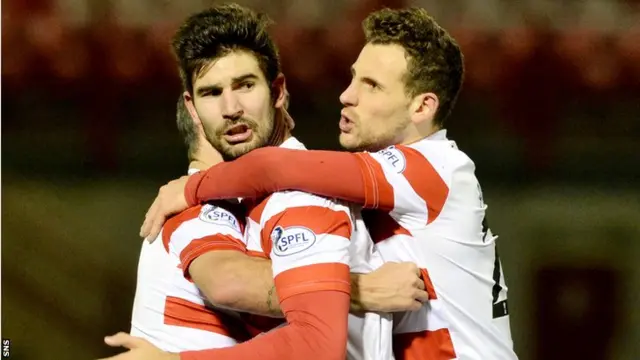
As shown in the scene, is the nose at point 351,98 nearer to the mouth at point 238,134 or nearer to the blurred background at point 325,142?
the mouth at point 238,134

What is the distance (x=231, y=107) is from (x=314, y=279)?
505mm

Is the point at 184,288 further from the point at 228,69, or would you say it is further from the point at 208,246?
the point at 228,69

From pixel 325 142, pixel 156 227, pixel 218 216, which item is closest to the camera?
pixel 218 216

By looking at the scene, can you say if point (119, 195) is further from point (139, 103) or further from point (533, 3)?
point (533, 3)

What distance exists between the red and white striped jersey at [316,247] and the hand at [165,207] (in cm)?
15

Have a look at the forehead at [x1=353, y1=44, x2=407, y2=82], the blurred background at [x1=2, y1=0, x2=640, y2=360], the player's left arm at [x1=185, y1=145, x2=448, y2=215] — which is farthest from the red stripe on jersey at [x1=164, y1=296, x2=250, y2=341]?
the blurred background at [x1=2, y1=0, x2=640, y2=360]

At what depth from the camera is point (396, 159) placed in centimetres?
149

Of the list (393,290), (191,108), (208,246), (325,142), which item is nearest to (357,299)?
(393,290)

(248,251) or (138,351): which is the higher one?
→ (248,251)

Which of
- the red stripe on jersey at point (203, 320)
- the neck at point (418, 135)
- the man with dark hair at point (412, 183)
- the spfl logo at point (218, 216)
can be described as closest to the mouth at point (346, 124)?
the man with dark hair at point (412, 183)

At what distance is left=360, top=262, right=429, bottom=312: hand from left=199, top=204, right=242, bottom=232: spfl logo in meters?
0.25

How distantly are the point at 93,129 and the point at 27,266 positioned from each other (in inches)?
22.8

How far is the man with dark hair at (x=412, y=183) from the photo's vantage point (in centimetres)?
144

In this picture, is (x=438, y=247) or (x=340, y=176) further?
(x=438, y=247)
